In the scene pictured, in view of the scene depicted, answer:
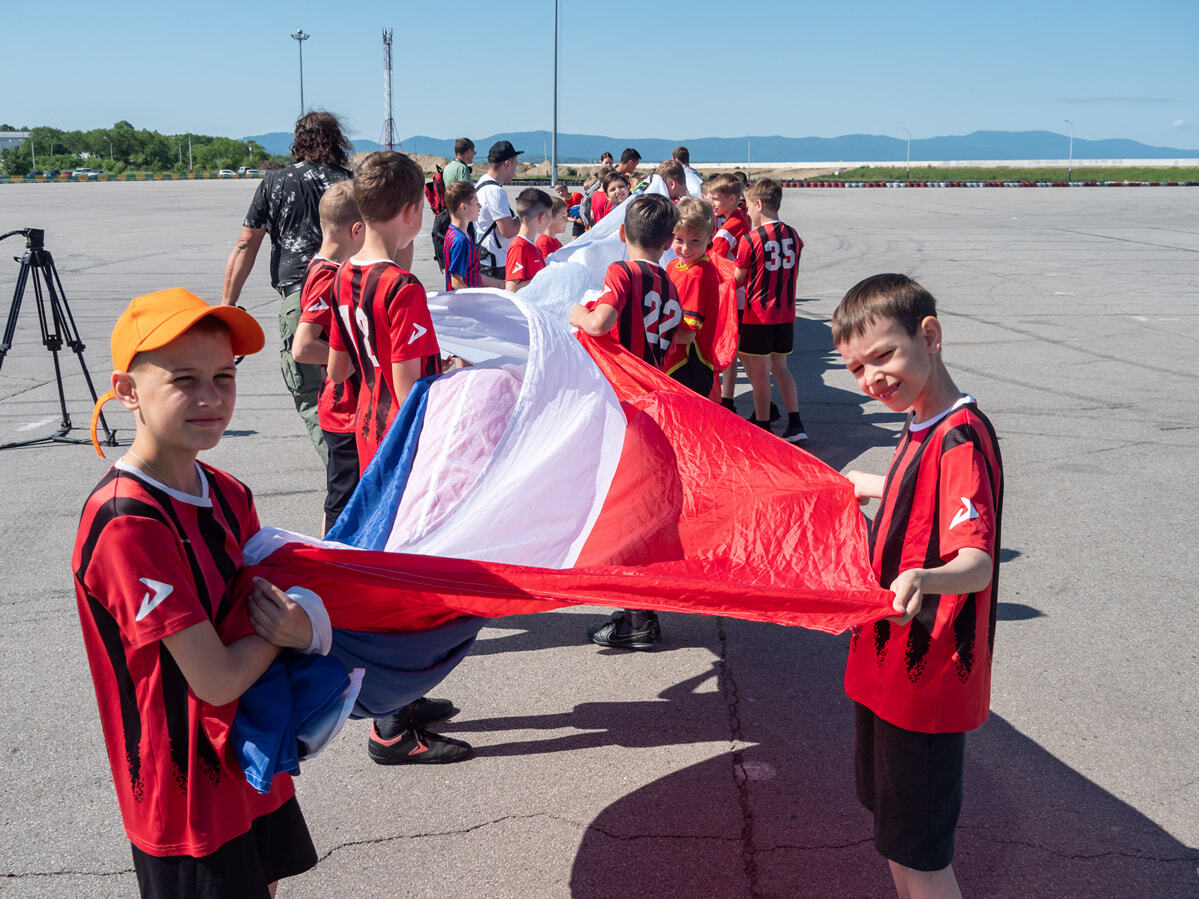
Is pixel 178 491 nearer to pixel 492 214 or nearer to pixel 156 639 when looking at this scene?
pixel 156 639

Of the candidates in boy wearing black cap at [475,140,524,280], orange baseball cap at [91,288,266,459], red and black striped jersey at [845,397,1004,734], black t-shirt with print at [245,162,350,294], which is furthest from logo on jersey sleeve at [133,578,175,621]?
boy wearing black cap at [475,140,524,280]

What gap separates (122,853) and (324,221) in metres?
2.65

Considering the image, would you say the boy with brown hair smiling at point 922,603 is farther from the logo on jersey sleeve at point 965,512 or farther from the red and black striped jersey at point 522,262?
the red and black striped jersey at point 522,262

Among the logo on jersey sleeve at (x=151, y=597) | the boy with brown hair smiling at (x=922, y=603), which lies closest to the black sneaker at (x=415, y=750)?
the boy with brown hair smiling at (x=922, y=603)

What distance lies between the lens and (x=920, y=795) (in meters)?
2.37

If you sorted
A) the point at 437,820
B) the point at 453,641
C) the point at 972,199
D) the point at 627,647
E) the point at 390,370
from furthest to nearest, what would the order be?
the point at 972,199 → the point at 627,647 → the point at 390,370 → the point at 437,820 → the point at 453,641

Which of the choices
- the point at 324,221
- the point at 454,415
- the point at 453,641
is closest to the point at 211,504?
the point at 453,641

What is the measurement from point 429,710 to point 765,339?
493 centimetres

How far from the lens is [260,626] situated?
1981mm

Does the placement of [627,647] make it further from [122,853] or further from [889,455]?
[889,455]

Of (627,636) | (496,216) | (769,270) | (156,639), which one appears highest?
(496,216)

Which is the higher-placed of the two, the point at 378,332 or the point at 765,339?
the point at 378,332

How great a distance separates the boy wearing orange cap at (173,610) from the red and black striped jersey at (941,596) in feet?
4.65

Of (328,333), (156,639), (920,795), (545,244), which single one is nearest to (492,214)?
(545,244)
